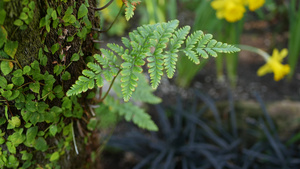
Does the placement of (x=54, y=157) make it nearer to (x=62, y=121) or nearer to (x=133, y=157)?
(x=62, y=121)

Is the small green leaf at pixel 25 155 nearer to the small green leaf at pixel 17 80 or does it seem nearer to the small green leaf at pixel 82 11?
the small green leaf at pixel 17 80

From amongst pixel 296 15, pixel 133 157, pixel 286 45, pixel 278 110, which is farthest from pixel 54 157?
pixel 286 45

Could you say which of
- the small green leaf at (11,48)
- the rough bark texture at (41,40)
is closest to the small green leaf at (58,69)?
the rough bark texture at (41,40)

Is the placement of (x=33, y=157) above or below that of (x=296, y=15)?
below

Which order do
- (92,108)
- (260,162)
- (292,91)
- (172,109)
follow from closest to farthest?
(92,108)
(260,162)
(172,109)
(292,91)

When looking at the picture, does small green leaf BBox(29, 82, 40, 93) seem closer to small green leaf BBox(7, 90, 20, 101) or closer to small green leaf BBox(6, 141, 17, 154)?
small green leaf BBox(7, 90, 20, 101)

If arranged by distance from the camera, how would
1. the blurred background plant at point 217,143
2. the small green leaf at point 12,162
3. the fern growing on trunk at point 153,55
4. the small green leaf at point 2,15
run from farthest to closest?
the blurred background plant at point 217,143
the small green leaf at point 12,162
the fern growing on trunk at point 153,55
the small green leaf at point 2,15

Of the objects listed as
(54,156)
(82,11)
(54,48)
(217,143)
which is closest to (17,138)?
(54,156)
